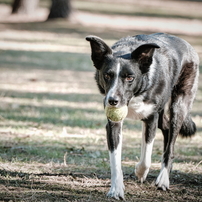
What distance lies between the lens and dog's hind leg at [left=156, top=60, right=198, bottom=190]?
599 cm

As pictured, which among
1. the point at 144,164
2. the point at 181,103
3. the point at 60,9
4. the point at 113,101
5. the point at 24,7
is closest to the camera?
the point at 113,101

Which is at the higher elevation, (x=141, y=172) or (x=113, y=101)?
(x=113, y=101)

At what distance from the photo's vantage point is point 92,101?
11.1 metres

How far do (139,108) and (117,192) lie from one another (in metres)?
1.06

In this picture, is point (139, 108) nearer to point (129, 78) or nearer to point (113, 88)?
point (129, 78)

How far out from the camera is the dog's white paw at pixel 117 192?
4.95 metres

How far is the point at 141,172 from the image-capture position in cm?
564

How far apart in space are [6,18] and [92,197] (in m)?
24.7

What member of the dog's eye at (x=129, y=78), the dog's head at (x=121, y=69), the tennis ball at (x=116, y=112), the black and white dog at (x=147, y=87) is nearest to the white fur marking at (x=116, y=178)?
the black and white dog at (x=147, y=87)

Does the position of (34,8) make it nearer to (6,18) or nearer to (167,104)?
(6,18)

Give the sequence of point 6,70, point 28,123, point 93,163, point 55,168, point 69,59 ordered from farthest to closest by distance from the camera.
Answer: point 69,59 < point 6,70 < point 28,123 < point 93,163 < point 55,168

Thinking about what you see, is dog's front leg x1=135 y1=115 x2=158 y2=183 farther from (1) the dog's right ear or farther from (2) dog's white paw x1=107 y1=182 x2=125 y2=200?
(1) the dog's right ear

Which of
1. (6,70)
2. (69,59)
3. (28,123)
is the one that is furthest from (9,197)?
(69,59)

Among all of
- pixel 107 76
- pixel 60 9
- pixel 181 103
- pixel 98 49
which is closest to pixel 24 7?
pixel 60 9
